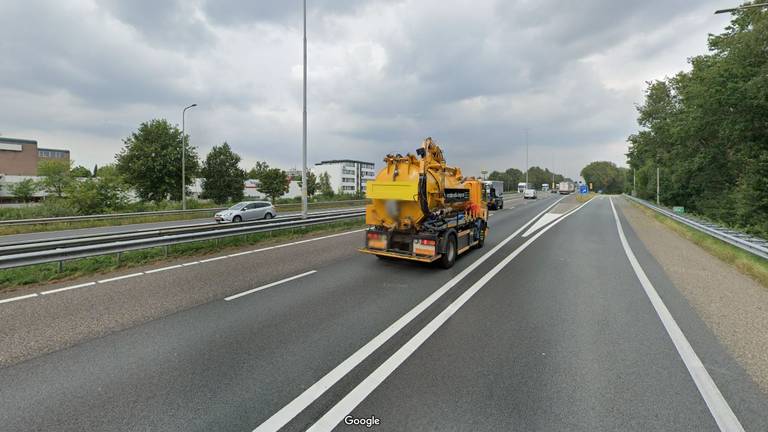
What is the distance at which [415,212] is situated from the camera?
337 inches

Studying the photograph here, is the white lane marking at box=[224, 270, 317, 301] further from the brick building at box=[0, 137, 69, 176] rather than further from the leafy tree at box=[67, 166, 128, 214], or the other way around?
the brick building at box=[0, 137, 69, 176]

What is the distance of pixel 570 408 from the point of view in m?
3.01

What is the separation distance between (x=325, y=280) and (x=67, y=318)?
4.17m

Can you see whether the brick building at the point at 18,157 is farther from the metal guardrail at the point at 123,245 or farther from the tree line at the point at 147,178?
the metal guardrail at the point at 123,245

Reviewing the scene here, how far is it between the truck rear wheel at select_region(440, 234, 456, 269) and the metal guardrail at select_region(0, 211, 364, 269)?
24.2 ft

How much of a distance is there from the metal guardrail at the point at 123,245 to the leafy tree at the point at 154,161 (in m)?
19.3

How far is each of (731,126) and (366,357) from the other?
24.0 meters

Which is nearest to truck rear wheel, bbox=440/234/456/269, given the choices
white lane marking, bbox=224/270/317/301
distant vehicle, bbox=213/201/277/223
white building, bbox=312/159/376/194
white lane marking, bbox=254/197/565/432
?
white lane marking, bbox=254/197/565/432

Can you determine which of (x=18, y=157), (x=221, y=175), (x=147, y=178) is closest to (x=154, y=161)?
(x=147, y=178)

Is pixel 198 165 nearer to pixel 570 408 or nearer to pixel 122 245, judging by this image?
pixel 122 245

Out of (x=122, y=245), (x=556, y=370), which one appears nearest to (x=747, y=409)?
(x=556, y=370)

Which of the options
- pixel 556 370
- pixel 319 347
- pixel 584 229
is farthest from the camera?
pixel 584 229

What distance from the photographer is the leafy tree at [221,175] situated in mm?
35094

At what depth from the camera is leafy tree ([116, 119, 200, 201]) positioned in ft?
90.1
